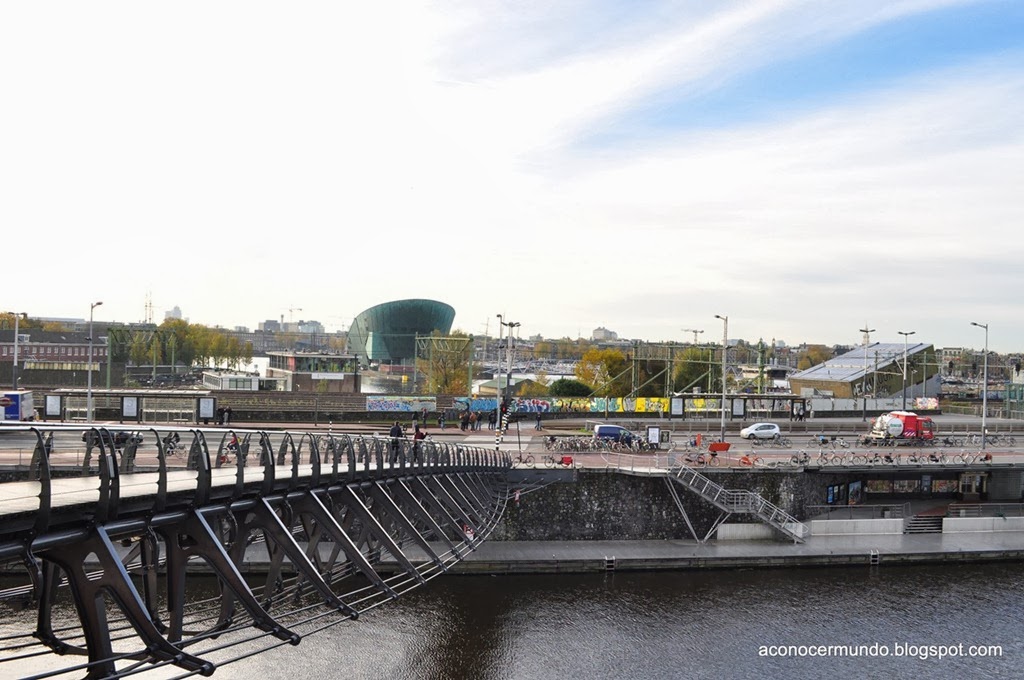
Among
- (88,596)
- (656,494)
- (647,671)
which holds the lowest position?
(647,671)

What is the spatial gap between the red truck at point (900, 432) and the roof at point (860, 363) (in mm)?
26628

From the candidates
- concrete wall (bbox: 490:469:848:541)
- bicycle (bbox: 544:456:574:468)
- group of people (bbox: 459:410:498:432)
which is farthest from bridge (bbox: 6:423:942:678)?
group of people (bbox: 459:410:498:432)

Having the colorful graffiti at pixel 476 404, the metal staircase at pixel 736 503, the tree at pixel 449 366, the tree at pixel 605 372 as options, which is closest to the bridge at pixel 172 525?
the metal staircase at pixel 736 503

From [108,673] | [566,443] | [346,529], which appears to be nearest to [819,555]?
[566,443]

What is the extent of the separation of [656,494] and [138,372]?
66015 millimetres

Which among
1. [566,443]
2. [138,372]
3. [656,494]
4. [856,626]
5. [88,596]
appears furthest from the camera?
[138,372]

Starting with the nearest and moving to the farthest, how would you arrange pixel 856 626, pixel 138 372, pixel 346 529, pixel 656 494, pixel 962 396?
pixel 346 529 → pixel 856 626 → pixel 656 494 → pixel 138 372 → pixel 962 396

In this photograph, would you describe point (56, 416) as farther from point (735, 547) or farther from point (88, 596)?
point (88, 596)

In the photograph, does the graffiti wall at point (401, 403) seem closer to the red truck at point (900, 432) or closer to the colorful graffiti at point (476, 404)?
the colorful graffiti at point (476, 404)

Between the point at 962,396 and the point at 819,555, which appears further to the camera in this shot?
the point at 962,396

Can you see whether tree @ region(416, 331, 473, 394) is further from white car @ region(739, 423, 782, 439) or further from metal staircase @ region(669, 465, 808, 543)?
metal staircase @ region(669, 465, 808, 543)

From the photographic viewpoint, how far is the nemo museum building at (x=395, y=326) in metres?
132

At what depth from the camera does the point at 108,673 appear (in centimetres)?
958

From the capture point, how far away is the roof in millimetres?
80375
